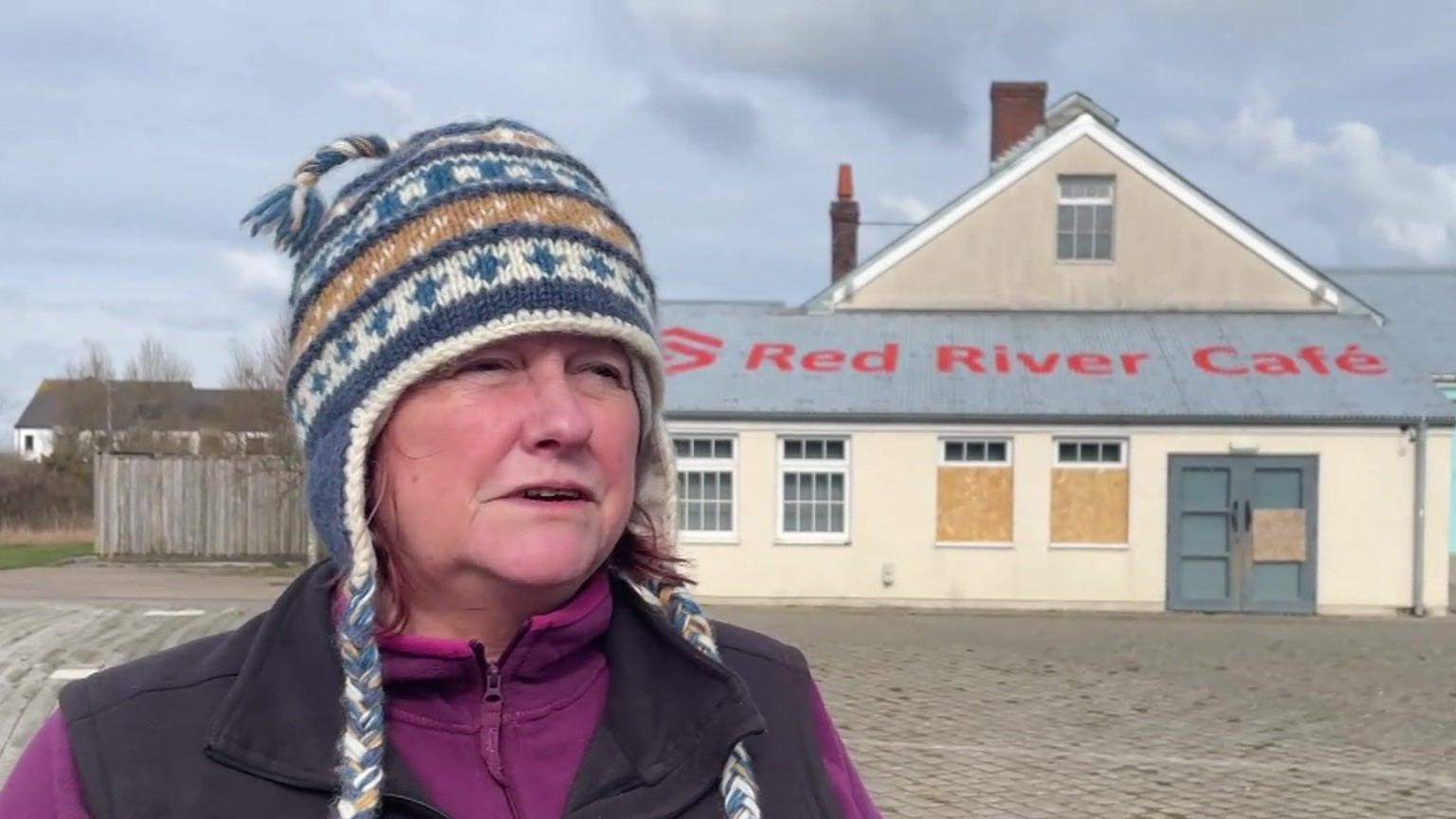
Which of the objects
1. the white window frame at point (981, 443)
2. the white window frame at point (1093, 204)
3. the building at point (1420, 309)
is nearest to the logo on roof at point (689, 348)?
the white window frame at point (981, 443)

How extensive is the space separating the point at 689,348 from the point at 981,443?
4343 millimetres

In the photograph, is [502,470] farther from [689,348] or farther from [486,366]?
[689,348]

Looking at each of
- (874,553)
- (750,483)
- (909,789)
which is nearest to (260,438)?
(750,483)

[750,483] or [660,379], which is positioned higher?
[660,379]

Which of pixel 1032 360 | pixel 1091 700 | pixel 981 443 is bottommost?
pixel 1091 700

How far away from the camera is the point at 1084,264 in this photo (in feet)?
62.8

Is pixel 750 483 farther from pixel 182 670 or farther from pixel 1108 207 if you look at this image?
pixel 182 670

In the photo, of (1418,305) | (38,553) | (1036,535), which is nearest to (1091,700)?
(1036,535)

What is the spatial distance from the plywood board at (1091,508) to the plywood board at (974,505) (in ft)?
2.05

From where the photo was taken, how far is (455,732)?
1736mm

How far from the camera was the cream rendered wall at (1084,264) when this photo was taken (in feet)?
62.2

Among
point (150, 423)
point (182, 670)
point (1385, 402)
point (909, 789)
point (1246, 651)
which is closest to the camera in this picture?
point (182, 670)

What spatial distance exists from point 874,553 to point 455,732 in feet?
51.1

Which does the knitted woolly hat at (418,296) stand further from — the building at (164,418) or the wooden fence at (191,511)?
the wooden fence at (191,511)
